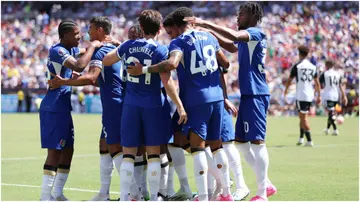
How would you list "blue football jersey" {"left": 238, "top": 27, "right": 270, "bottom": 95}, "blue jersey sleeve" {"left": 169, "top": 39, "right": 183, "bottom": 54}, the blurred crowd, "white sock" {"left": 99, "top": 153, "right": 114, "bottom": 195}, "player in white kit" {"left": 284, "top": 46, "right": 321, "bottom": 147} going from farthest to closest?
1. the blurred crowd
2. "player in white kit" {"left": 284, "top": 46, "right": 321, "bottom": 147}
3. "white sock" {"left": 99, "top": 153, "right": 114, "bottom": 195}
4. "blue football jersey" {"left": 238, "top": 27, "right": 270, "bottom": 95}
5. "blue jersey sleeve" {"left": 169, "top": 39, "right": 183, "bottom": 54}

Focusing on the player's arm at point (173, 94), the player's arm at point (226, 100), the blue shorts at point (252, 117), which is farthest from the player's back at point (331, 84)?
the player's arm at point (173, 94)

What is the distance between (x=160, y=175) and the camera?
997cm

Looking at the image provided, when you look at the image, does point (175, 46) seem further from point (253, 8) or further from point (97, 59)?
point (253, 8)

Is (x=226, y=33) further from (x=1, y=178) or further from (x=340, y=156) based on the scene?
(x=340, y=156)

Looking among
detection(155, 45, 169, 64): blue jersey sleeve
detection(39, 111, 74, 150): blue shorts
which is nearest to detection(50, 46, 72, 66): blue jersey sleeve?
detection(39, 111, 74, 150): blue shorts

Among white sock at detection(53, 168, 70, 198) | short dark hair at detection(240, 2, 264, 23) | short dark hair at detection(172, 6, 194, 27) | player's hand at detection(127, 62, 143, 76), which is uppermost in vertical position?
short dark hair at detection(240, 2, 264, 23)

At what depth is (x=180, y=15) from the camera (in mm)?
9469

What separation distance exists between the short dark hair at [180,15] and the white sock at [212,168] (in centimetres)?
162

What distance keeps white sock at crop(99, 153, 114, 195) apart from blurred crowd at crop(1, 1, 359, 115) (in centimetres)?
2669

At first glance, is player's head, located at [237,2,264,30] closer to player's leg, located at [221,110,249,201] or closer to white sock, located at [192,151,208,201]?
player's leg, located at [221,110,249,201]

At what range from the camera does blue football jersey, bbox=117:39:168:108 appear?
9383 millimetres

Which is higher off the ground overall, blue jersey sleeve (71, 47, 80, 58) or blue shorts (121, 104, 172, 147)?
blue jersey sleeve (71, 47, 80, 58)

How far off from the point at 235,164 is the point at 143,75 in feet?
6.55

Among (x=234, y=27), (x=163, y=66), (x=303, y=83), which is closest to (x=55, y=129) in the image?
(x=163, y=66)
